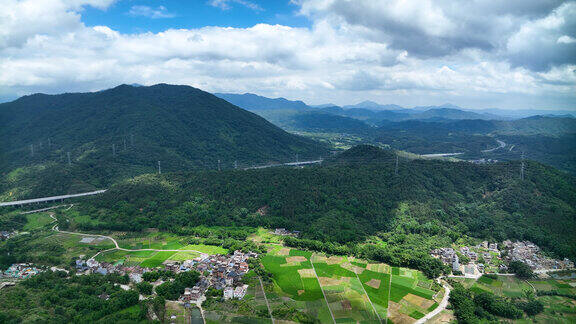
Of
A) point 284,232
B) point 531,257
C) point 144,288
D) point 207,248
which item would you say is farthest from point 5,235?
point 531,257

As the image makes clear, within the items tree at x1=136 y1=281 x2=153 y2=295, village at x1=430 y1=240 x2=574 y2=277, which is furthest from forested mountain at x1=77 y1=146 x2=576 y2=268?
tree at x1=136 y1=281 x2=153 y2=295

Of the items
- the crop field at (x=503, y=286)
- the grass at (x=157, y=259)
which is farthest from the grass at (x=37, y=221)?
the crop field at (x=503, y=286)

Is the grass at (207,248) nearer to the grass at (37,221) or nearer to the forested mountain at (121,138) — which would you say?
the grass at (37,221)

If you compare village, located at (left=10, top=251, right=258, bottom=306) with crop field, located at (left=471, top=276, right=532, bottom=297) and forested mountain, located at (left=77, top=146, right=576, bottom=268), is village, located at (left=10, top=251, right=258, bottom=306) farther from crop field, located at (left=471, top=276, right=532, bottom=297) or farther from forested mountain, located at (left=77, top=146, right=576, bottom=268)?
crop field, located at (left=471, top=276, right=532, bottom=297)

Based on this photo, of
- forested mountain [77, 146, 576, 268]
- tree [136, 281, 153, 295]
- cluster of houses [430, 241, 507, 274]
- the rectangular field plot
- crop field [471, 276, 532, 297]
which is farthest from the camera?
forested mountain [77, 146, 576, 268]

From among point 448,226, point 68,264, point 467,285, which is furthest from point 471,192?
point 68,264

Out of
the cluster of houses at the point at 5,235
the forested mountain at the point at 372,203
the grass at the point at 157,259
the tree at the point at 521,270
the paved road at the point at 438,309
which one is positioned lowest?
the paved road at the point at 438,309

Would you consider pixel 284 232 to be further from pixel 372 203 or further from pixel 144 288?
pixel 144 288
